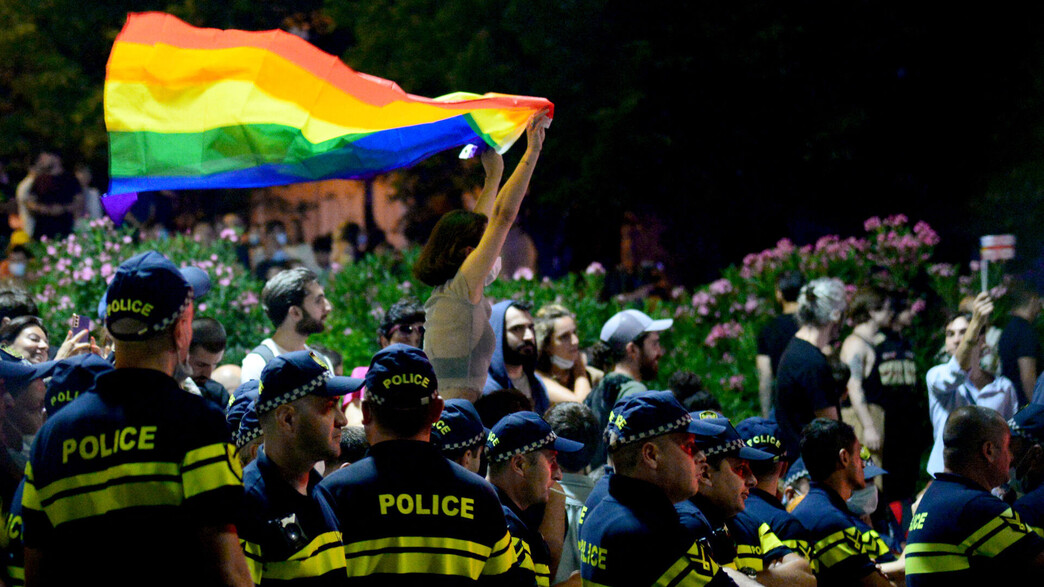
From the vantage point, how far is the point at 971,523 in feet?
16.1

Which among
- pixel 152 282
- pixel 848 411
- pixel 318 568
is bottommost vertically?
pixel 848 411

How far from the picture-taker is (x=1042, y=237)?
685 inches

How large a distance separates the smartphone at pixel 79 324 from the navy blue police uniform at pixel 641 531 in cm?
312

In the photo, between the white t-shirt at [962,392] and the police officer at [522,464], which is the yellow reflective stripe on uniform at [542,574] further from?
the white t-shirt at [962,392]

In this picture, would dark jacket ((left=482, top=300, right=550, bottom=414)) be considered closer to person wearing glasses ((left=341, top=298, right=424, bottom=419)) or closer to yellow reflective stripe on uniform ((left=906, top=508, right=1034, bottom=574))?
person wearing glasses ((left=341, top=298, right=424, bottom=419))

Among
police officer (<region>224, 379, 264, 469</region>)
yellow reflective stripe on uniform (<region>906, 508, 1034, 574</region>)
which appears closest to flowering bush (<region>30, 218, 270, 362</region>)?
police officer (<region>224, 379, 264, 469</region>)

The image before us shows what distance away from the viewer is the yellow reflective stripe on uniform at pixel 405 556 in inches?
154

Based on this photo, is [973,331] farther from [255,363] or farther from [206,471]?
[206,471]

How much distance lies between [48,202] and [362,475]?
13413mm

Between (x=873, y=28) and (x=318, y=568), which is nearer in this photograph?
(x=318, y=568)

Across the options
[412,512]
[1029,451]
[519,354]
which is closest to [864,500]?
[1029,451]

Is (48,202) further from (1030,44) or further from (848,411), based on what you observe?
(1030,44)

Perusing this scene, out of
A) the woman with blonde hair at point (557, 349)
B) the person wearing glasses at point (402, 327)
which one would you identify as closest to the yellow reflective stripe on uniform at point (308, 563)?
the person wearing glasses at point (402, 327)

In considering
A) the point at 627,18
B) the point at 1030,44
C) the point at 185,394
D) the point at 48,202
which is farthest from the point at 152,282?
the point at 1030,44
